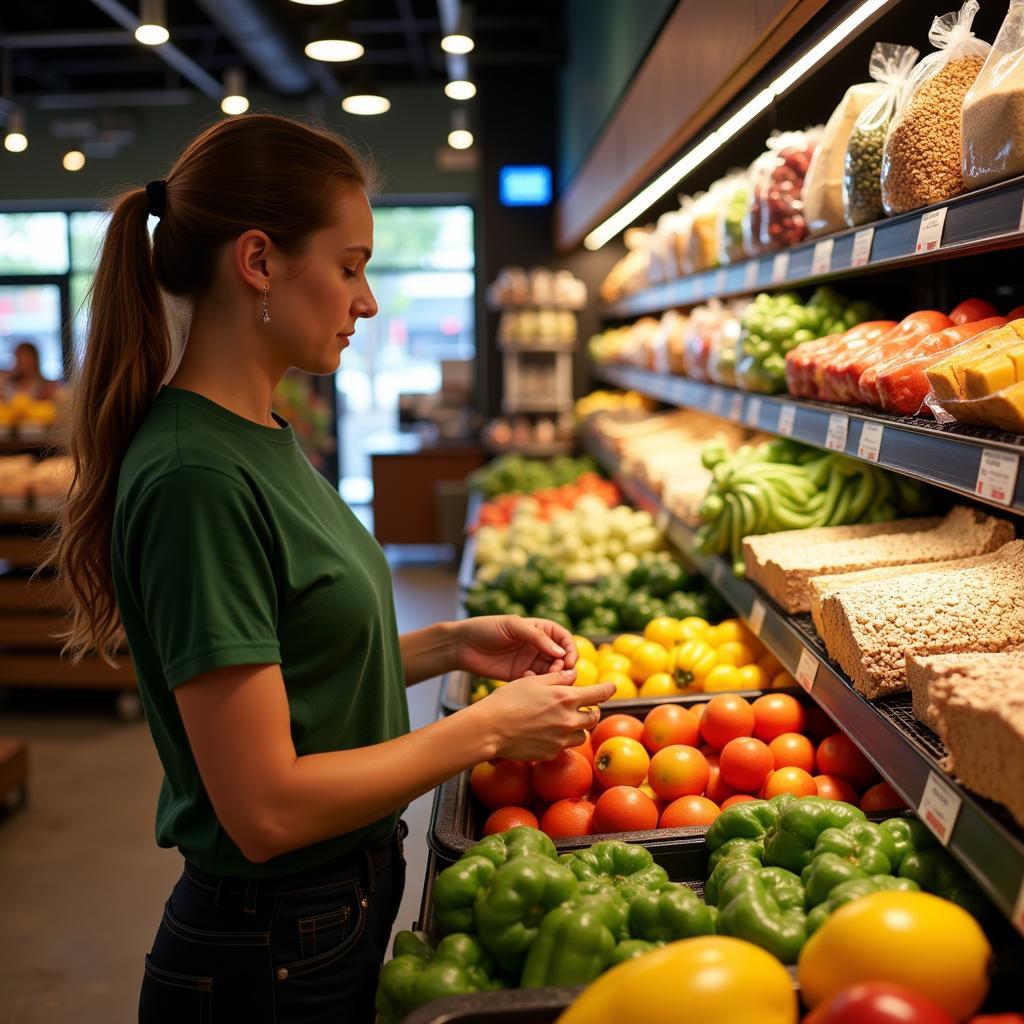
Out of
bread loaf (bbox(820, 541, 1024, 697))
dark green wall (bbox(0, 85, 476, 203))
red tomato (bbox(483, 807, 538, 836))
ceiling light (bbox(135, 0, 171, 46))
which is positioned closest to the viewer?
bread loaf (bbox(820, 541, 1024, 697))

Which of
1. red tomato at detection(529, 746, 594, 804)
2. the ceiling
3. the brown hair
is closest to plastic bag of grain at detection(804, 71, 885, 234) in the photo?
the brown hair

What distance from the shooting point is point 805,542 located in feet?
7.30

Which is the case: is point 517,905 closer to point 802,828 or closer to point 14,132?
point 802,828

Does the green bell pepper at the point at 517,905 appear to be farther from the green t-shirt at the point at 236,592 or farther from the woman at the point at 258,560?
the green t-shirt at the point at 236,592

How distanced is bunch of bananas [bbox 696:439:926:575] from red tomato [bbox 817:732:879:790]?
1.67ft

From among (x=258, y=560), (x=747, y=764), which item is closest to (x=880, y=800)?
(x=747, y=764)

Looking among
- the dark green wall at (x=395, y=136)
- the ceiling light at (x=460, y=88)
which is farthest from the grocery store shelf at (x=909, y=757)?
the dark green wall at (x=395, y=136)

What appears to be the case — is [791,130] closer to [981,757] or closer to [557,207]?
[981,757]

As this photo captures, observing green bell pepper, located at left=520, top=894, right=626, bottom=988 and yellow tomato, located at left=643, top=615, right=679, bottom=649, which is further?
yellow tomato, located at left=643, top=615, right=679, bottom=649

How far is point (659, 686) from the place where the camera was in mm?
2451

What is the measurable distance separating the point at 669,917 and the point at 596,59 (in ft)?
18.0

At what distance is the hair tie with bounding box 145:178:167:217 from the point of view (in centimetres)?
146

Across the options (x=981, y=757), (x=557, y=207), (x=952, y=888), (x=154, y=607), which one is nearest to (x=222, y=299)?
(x=154, y=607)

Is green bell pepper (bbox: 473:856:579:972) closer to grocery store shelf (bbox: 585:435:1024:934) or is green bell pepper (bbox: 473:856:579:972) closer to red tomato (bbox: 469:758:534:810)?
grocery store shelf (bbox: 585:435:1024:934)
